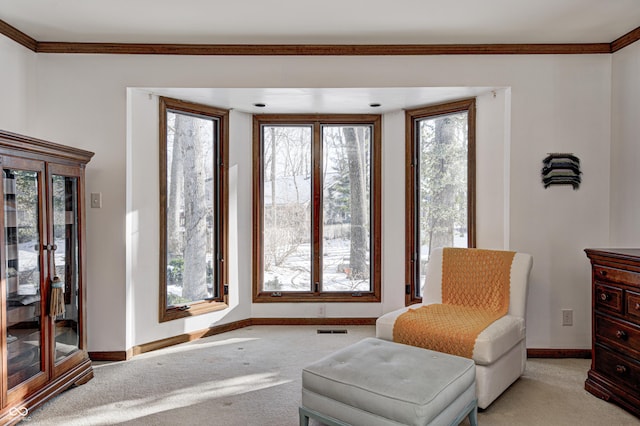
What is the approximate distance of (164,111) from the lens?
367 cm

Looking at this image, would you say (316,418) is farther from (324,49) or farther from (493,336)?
(324,49)

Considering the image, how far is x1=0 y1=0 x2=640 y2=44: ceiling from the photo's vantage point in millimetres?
2734

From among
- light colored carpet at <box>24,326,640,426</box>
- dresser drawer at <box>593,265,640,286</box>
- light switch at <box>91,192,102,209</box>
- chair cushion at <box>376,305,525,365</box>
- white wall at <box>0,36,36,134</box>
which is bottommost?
light colored carpet at <box>24,326,640,426</box>

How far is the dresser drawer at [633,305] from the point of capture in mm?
2398

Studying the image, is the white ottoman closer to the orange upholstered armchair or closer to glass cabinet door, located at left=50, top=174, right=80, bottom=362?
the orange upholstered armchair

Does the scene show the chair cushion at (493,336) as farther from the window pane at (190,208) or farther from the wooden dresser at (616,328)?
the window pane at (190,208)

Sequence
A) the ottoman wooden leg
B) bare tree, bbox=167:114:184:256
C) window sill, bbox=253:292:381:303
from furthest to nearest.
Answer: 1. window sill, bbox=253:292:381:303
2. bare tree, bbox=167:114:184:256
3. the ottoman wooden leg

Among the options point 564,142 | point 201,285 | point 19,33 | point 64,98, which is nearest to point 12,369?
point 201,285

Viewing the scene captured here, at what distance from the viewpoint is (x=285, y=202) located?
4.42m

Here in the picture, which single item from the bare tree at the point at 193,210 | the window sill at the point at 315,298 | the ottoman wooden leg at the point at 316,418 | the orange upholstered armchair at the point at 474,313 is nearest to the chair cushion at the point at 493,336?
the orange upholstered armchair at the point at 474,313

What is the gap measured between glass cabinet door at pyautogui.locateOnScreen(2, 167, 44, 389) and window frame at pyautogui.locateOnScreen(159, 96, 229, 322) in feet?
3.83

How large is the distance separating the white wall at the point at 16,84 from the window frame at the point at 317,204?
1942 mm

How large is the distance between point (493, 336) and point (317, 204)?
7.65 ft

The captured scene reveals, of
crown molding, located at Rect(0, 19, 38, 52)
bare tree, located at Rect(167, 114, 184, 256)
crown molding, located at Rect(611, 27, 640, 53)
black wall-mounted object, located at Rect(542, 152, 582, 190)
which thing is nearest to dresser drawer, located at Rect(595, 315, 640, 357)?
black wall-mounted object, located at Rect(542, 152, 582, 190)
